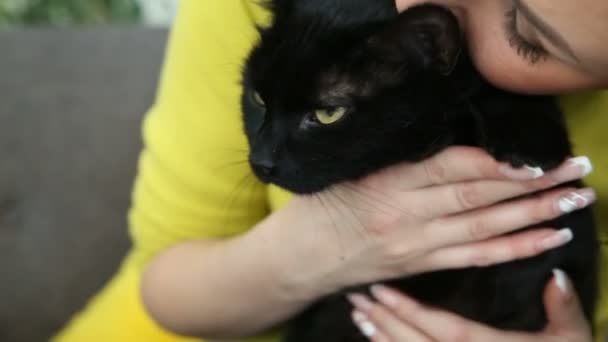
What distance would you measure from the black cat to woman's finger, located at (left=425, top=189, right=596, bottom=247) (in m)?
0.04

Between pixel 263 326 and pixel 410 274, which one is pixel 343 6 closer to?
pixel 410 274

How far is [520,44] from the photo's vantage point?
0.53 m

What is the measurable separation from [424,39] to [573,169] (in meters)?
0.20

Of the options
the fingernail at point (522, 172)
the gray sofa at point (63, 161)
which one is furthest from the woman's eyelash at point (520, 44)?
the gray sofa at point (63, 161)

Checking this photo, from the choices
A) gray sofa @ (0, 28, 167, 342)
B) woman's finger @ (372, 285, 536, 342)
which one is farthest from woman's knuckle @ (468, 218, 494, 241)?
gray sofa @ (0, 28, 167, 342)

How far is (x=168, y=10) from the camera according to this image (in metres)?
2.23

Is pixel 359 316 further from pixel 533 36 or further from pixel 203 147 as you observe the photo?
pixel 533 36

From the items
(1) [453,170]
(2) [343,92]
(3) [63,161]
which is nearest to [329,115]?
(2) [343,92]

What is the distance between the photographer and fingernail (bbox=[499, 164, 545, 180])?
64cm

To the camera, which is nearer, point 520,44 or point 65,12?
point 520,44

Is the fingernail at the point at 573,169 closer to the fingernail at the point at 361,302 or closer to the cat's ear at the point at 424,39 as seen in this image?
the cat's ear at the point at 424,39

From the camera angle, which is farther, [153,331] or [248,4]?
[153,331]

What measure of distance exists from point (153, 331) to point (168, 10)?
143 centimetres

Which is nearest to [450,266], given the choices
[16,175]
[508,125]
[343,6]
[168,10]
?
[508,125]
